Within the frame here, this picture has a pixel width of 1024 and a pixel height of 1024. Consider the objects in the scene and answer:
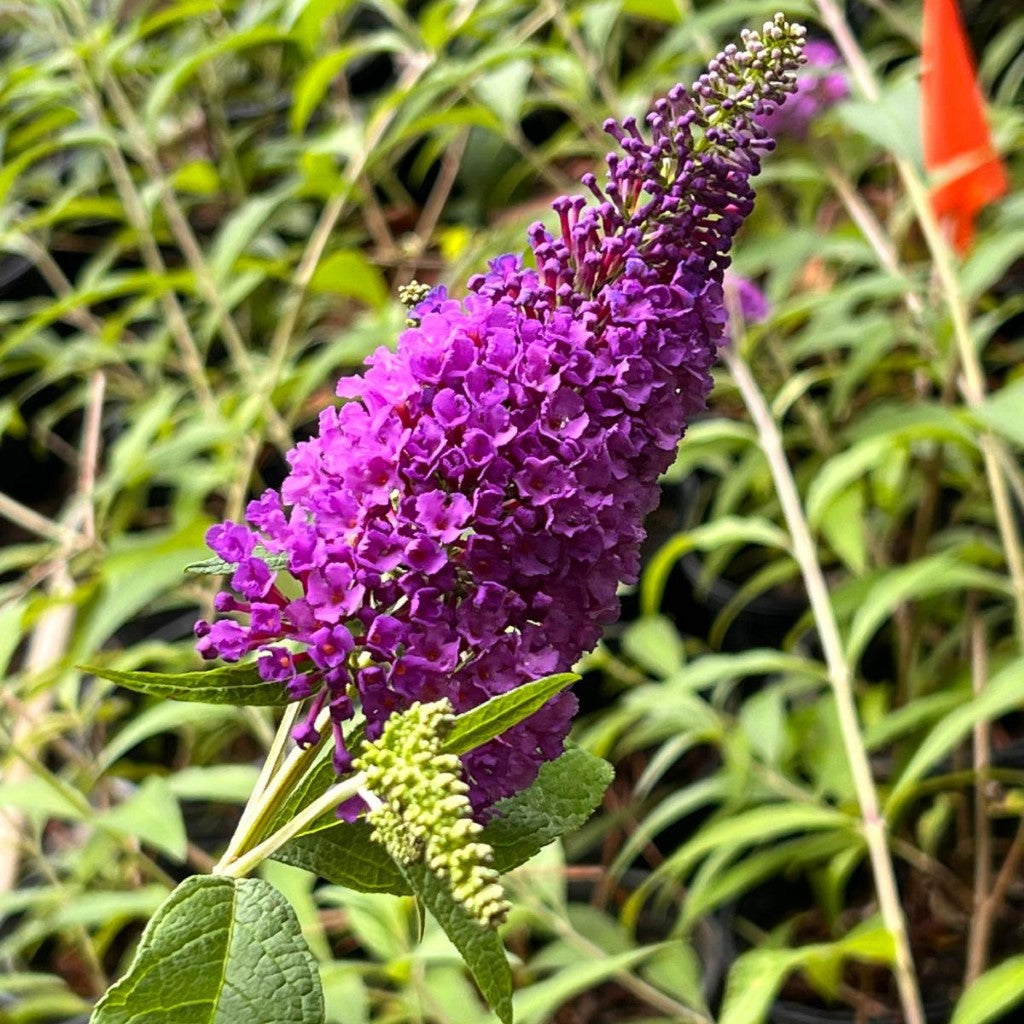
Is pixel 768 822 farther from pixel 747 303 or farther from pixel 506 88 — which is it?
pixel 506 88

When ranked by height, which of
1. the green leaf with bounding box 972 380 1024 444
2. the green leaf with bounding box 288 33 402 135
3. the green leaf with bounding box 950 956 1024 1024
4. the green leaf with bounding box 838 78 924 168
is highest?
the green leaf with bounding box 288 33 402 135

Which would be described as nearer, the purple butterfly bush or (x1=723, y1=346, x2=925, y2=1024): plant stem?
the purple butterfly bush

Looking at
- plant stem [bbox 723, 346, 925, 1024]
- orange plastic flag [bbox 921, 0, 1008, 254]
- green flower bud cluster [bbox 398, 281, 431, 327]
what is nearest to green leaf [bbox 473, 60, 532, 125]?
plant stem [bbox 723, 346, 925, 1024]

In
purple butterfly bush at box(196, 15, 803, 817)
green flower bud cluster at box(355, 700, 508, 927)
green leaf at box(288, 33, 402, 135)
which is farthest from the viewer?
green leaf at box(288, 33, 402, 135)

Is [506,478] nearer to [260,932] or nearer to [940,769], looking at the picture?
[260,932]

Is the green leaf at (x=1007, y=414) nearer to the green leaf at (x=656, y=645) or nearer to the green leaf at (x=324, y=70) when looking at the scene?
the green leaf at (x=656, y=645)

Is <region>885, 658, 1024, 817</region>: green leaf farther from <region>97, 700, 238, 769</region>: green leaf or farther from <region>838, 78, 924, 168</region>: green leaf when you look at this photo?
Result: <region>97, 700, 238, 769</region>: green leaf

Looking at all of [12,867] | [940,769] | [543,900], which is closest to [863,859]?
[940,769]

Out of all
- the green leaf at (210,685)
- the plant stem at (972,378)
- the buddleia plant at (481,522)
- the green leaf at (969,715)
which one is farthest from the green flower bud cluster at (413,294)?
the plant stem at (972,378)
